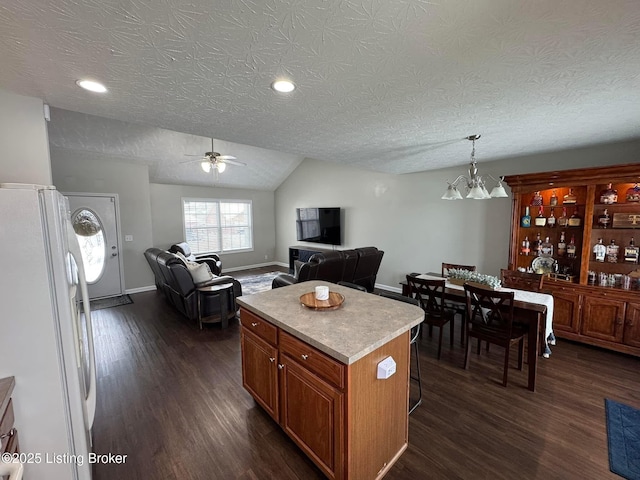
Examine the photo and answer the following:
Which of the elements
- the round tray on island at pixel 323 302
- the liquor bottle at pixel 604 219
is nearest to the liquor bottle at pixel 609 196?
the liquor bottle at pixel 604 219

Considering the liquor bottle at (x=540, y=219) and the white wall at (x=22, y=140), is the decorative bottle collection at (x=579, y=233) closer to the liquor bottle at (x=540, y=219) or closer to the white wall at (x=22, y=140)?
the liquor bottle at (x=540, y=219)

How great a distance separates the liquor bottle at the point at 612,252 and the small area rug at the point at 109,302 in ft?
23.8

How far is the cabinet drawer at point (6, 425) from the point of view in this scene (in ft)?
2.96

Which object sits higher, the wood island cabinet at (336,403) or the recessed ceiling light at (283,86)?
the recessed ceiling light at (283,86)

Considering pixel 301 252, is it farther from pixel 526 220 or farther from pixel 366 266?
pixel 526 220

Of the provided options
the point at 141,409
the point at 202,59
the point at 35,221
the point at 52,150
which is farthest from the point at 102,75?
the point at 52,150

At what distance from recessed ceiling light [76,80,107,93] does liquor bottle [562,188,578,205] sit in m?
4.90

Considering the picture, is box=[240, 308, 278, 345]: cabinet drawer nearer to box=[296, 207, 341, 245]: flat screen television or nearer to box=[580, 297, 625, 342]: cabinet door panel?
box=[580, 297, 625, 342]: cabinet door panel

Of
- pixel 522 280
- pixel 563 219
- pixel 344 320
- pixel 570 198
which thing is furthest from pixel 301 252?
pixel 344 320

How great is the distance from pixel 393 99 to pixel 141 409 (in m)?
3.21

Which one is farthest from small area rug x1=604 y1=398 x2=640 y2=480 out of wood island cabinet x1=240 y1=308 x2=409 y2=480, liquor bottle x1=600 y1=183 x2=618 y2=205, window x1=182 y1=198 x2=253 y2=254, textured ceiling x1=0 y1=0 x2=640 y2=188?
window x1=182 y1=198 x2=253 y2=254

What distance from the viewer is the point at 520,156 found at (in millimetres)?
3842

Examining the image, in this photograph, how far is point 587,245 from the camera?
3123 mm

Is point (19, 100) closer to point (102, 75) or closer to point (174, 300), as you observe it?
point (102, 75)
